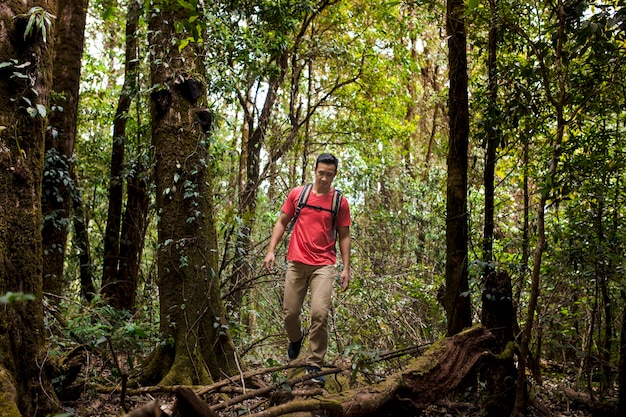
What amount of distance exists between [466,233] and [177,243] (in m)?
3.12

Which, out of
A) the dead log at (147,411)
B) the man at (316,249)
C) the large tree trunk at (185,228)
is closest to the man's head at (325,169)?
the man at (316,249)

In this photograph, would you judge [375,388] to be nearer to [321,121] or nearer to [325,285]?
[325,285]

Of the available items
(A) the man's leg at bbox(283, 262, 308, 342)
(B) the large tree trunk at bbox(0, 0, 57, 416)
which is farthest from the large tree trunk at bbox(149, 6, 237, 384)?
(B) the large tree trunk at bbox(0, 0, 57, 416)

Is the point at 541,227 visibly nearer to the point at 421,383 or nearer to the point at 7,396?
the point at 421,383

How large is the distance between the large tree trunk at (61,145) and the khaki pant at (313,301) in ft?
12.1

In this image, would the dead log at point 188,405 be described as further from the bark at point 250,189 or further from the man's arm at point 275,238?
the bark at point 250,189

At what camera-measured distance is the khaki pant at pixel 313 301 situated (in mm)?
5277

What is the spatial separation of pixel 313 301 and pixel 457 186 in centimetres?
209

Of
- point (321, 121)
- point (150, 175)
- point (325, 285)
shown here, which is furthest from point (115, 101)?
point (325, 285)

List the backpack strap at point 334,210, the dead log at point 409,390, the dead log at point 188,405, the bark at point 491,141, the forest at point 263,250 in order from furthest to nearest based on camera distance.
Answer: the bark at point 491,141
the backpack strap at point 334,210
the forest at point 263,250
the dead log at point 409,390
the dead log at point 188,405

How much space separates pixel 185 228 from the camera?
18.7 feet

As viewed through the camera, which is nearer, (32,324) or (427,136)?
(32,324)

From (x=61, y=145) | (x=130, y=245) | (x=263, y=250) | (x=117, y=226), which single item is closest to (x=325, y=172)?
(x=263, y=250)

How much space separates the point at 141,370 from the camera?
5.45 m
